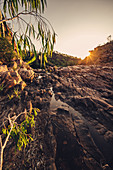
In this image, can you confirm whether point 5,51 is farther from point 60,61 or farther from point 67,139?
point 60,61

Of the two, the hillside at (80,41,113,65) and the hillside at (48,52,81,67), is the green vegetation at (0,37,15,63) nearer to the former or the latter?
the hillside at (80,41,113,65)

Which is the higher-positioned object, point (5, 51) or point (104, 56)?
point (104, 56)

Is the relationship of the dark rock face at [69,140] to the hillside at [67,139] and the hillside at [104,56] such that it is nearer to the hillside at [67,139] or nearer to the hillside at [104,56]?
the hillside at [67,139]

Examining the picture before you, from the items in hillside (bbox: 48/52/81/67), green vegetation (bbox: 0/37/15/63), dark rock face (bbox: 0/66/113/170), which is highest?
hillside (bbox: 48/52/81/67)

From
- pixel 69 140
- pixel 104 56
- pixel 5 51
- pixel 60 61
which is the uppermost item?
pixel 60 61

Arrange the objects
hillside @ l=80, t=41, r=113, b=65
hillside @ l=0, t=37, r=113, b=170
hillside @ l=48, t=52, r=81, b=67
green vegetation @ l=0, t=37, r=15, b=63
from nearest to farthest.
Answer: hillside @ l=0, t=37, r=113, b=170, green vegetation @ l=0, t=37, r=15, b=63, hillside @ l=80, t=41, r=113, b=65, hillside @ l=48, t=52, r=81, b=67

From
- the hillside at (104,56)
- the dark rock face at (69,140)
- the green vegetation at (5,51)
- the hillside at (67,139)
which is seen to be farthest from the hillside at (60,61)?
the dark rock face at (69,140)

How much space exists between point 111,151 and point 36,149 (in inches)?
138

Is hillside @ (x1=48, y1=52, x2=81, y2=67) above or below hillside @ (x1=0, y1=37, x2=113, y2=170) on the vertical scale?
above

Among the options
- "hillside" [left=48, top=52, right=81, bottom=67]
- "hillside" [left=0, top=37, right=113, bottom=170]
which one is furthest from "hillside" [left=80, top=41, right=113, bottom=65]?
"hillside" [left=0, top=37, right=113, bottom=170]

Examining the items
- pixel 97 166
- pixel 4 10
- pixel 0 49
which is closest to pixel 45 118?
pixel 97 166

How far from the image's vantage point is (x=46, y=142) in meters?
3.19

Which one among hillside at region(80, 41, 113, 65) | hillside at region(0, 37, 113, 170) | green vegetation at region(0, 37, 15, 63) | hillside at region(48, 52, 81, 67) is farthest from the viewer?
hillside at region(48, 52, 81, 67)

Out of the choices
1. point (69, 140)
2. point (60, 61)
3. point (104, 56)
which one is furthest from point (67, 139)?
point (60, 61)
